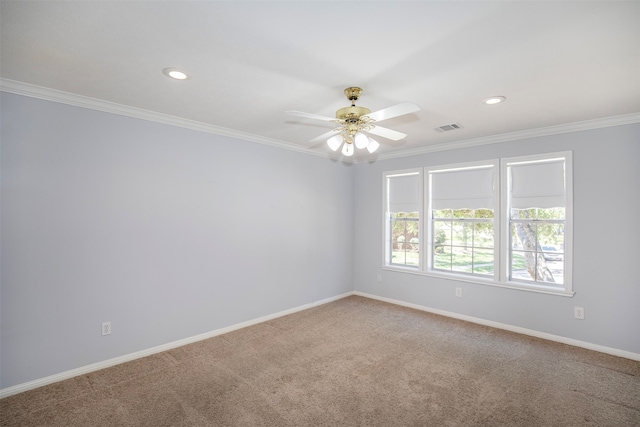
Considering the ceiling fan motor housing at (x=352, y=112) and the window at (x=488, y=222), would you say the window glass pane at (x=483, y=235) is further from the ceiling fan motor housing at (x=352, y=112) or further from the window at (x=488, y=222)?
the ceiling fan motor housing at (x=352, y=112)

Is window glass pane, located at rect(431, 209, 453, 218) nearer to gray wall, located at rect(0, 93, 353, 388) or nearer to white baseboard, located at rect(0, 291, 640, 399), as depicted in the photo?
white baseboard, located at rect(0, 291, 640, 399)

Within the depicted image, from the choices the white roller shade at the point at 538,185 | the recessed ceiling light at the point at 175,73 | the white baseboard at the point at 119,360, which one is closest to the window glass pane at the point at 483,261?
the white roller shade at the point at 538,185

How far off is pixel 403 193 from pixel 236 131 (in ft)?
9.34

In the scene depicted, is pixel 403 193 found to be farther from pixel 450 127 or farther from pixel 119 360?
pixel 119 360

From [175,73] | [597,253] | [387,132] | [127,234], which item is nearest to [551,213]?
[597,253]

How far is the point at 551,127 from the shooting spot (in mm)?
3674

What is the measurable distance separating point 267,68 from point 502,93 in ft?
6.67

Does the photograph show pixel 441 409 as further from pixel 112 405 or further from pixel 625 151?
pixel 625 151

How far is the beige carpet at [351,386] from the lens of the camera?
2.29 m

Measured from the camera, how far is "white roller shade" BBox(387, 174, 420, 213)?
16.4 ft

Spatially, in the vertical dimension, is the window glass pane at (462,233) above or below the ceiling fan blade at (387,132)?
below

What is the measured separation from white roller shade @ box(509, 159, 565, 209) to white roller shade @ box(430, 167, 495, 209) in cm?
29

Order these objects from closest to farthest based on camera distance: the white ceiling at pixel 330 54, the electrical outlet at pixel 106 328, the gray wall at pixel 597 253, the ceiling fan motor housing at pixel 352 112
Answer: the white ceiling at pixel 330 54
the ceiling fan motor housing at pixel 352 112
the electrical outlet at pixel 106 328
the gray wall at pixel 597 253

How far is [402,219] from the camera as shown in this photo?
17.3 feet
